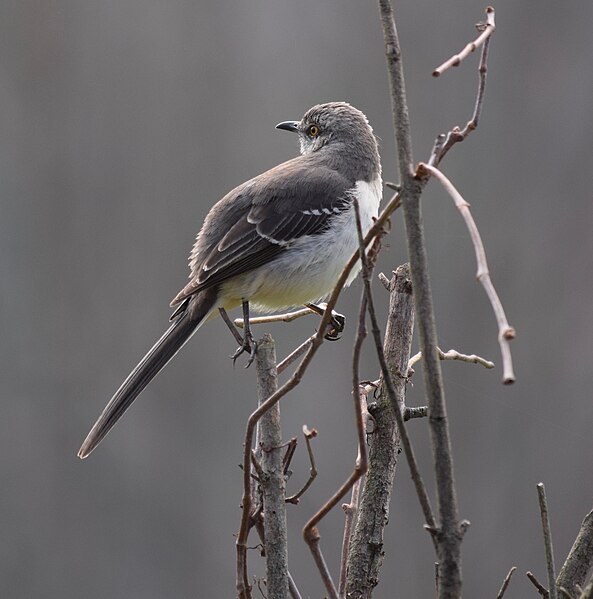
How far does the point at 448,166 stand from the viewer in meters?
6.01

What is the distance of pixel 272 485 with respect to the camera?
1475mm

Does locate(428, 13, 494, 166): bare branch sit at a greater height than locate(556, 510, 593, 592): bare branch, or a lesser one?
greater

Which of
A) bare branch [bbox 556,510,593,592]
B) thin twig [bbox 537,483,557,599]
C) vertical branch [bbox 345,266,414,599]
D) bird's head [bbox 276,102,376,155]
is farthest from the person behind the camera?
bird's head [bbox 276,102,376,155]

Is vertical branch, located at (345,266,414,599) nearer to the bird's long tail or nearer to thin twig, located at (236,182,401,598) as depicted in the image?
thin twig, located at (236,182,401,598)

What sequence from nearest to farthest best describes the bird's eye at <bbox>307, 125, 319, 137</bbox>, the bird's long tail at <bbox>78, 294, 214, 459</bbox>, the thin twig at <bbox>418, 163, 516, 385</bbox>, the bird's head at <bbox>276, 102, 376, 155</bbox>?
the thin twig at <bbox>418, 163, 516, 385</bbox> → the bird's long tail at <bbox>78, 294, 214, 459</bbox> → the bird's head at <bbox>276, 102, 376, 155</bbox> → the bird's eye at <bbox>307, 125, 319, 137</bbox>

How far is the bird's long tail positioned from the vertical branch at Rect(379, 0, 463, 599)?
1.28 metres

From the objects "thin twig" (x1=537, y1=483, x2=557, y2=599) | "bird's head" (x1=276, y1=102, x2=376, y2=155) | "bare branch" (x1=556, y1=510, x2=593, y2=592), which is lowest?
"bare branch" (x1=556, y1=510, x2=593, y2=592)

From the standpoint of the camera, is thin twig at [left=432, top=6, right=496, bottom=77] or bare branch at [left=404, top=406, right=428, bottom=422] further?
bare branch at [left=404, top=406, right=428, bottom=422]

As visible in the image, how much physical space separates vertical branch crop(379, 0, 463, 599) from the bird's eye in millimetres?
2673

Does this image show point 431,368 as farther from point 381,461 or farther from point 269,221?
point 269,221

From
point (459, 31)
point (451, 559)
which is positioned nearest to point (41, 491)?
point (459, 31)

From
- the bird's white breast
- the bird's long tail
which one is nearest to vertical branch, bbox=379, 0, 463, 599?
the bird's long tail

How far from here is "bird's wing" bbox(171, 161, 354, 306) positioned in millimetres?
3023

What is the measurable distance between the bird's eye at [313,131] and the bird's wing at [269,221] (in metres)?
0.56
